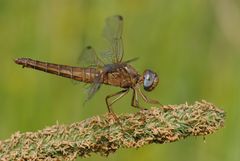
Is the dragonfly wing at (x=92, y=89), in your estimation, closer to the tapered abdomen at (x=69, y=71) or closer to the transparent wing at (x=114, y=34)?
the tapered abdomen at (x=69, y=71)

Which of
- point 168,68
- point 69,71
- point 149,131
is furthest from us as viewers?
point 168,68

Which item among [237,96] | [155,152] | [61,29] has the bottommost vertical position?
[155,152]

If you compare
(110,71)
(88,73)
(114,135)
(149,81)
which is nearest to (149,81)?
(149,81)

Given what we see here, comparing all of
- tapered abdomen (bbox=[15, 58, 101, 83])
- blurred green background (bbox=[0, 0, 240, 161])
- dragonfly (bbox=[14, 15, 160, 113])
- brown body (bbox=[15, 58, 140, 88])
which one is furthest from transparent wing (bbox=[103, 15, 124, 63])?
blurred green background (bbox=[0, 0, 240, 161])

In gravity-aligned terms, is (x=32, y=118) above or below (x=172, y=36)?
below

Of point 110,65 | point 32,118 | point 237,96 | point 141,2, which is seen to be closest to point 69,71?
point 110,65

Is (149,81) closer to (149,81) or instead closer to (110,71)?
(149,81)

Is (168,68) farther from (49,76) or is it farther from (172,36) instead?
(49,76)

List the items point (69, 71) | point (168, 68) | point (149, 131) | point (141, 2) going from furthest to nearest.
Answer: point (141, 2), point (168, 68), point (69, 71), point (149, 131)
